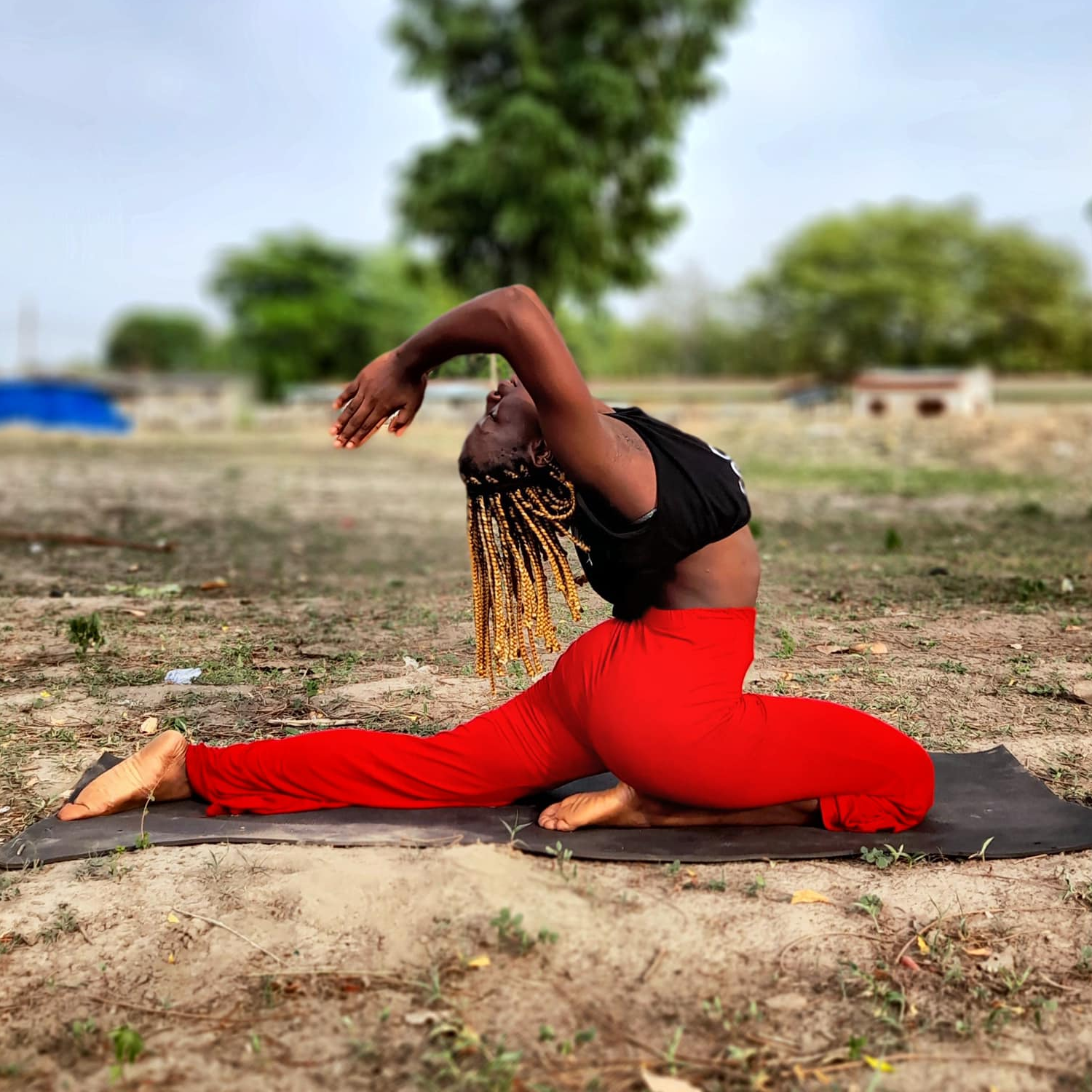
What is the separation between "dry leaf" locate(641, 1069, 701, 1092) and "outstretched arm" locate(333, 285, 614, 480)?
124 cm

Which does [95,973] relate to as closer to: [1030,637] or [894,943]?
[894,943]

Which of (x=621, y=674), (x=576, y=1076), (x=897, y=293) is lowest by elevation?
(x=576, y=1076)

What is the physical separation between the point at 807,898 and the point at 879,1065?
0.58 metres

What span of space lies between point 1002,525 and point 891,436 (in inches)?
343

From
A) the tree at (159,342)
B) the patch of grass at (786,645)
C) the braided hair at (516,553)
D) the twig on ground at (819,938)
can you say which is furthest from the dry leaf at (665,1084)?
the tree at (159,342)

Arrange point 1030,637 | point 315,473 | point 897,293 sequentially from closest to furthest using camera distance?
point 1030,637 → point 315,473 → point 897,293

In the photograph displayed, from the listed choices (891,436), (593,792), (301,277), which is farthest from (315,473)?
(301,277)

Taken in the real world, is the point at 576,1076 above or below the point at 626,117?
below

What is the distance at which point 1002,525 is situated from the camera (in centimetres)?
842

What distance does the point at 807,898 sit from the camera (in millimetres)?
2543

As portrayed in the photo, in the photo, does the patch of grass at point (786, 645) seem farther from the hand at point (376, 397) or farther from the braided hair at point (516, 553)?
the hand at point (376, 397)

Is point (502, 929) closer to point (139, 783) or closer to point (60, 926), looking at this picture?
point (60, 926)

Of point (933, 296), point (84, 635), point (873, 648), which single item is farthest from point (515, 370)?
point (933, 296)

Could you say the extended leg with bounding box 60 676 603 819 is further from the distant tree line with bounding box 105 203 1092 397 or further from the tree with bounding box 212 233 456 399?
the tree with bounding box 212 233 456 399
